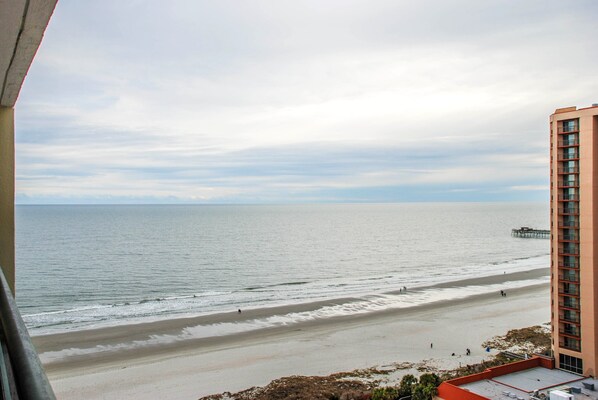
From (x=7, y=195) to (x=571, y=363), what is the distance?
2419 centimetres

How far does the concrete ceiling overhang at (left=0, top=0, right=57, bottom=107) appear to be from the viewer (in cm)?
166

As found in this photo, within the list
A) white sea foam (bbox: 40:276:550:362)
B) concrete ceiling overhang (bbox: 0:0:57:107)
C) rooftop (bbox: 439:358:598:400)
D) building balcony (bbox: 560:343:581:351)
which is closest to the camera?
concrete ceiling overhang (bbox: 0:0:57:107)

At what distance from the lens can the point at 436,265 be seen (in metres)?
73.4

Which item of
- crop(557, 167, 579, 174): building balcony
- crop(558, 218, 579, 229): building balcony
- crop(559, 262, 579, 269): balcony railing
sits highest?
crop(557, 167, 579, 174): building balcony

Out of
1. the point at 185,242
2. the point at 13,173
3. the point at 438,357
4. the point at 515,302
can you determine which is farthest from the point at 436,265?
the point at 13,173

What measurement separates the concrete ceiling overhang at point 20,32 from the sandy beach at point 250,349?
23.4 m

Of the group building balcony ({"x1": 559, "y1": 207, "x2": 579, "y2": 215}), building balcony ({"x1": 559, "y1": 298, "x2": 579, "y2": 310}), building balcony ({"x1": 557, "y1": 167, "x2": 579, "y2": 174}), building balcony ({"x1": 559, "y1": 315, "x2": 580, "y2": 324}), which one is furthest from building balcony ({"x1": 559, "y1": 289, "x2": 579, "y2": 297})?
building balcony ({"x1": 557, "y1": 167, "x2": 579, "y2": 174})

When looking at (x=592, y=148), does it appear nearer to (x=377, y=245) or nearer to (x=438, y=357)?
(x=438, y=357)

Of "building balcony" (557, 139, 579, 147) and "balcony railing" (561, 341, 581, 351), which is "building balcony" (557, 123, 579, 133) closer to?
"building balcony" (557, 139, 579, 147)

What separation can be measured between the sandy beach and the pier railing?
23.4 meters

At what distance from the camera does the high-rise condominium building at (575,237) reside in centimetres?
2044

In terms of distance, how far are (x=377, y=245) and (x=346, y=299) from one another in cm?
5688

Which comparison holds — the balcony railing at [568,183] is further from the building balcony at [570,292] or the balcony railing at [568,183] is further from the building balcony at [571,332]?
the building balcony at [571,332]

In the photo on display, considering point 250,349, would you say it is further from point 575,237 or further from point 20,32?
point 20,32
